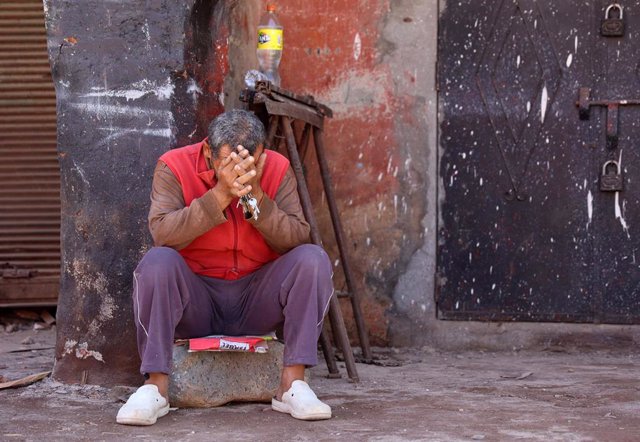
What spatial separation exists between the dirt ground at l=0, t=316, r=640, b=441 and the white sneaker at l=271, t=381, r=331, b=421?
38mm

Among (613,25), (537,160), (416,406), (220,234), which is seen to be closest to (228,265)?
(220,234)

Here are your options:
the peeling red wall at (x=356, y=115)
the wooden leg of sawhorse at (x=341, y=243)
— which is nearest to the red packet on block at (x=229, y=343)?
the wooden leg of sawhorse at (x=341, y=243)

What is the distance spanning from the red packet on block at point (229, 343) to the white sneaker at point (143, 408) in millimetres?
277

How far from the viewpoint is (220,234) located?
478 centimetres

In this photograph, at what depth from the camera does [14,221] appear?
24.1ft

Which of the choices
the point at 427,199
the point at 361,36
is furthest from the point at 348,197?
the point at 361,36

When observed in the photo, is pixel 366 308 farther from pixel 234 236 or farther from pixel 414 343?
pixel 234 236

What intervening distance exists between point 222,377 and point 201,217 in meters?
0.77

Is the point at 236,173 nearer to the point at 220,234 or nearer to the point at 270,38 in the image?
the point at 220,234

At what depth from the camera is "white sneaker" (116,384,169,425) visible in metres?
4.31

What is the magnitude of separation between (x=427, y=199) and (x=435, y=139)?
1.15 feet

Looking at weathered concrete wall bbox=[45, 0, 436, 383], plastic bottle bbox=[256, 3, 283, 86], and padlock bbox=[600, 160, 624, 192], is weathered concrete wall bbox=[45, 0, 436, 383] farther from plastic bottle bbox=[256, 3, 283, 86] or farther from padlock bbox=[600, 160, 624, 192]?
padlock bbox=[600, 160, 624, 192]

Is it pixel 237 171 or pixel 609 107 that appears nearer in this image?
pixel 237 171

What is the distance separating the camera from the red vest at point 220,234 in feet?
15.6
